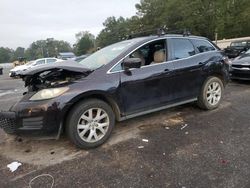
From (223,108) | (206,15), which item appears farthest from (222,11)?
(223,108)

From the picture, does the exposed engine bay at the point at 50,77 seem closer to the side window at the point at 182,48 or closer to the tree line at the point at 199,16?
the side window at the point at 182,48

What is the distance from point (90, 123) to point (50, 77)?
96 centimetres

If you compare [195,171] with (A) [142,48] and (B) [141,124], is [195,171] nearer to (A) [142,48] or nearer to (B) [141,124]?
(B) [141,124]

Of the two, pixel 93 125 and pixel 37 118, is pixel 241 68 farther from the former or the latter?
pixel 37 118

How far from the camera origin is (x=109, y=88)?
393 centimetres

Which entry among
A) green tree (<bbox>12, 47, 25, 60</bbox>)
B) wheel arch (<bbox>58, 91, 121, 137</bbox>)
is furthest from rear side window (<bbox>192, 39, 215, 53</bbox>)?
green tree (<bbox>12, 47, 25, 60</bbox>)

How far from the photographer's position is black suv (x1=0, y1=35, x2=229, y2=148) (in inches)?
141

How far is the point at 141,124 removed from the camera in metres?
4.82

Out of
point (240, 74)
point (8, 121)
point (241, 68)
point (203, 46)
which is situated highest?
point (203, 46)

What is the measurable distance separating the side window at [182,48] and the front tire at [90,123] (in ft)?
5.93

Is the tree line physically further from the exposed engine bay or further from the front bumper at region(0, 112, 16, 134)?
the front bumper at region(0, 112, 16, 134)

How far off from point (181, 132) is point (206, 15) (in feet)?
123

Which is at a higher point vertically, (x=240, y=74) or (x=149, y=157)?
(x=240, y=74)

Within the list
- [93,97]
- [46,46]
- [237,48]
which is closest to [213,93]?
[93,97]
